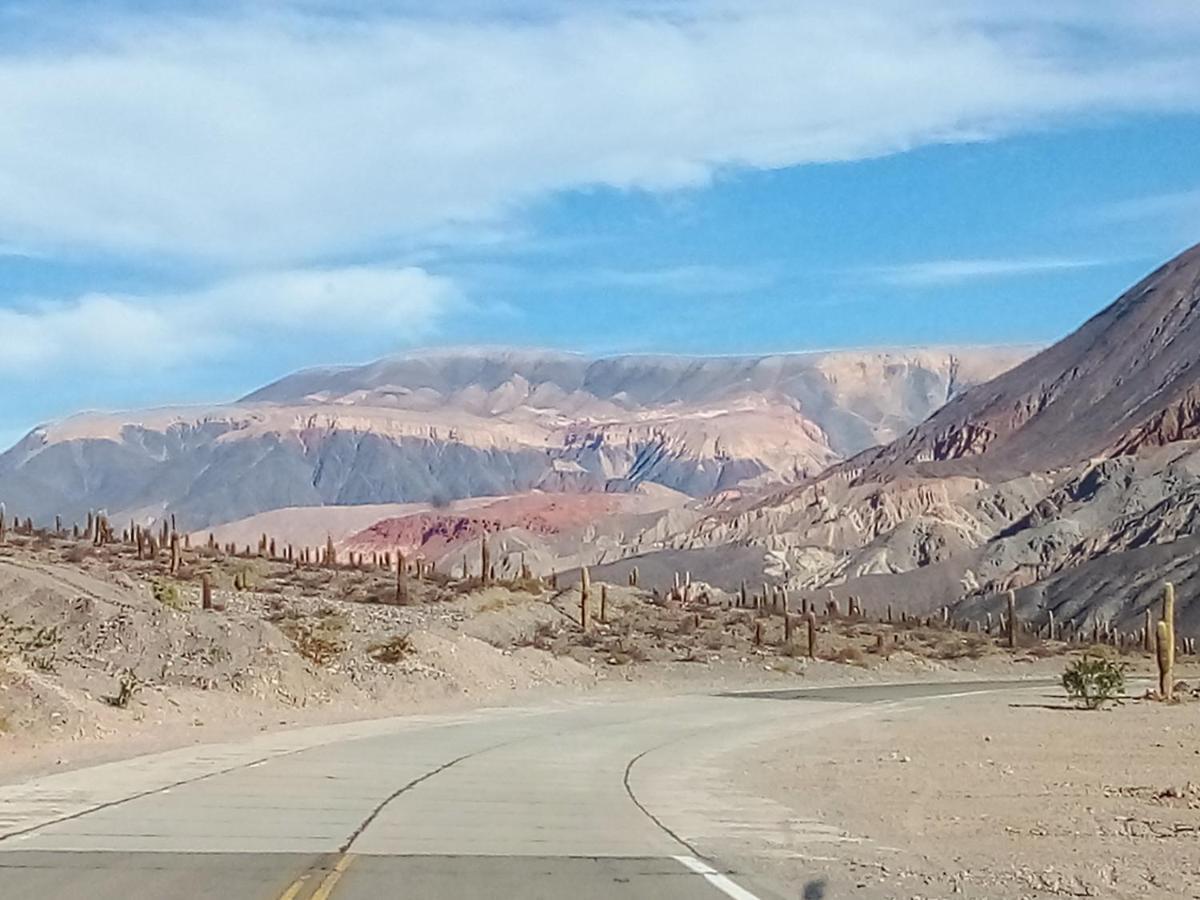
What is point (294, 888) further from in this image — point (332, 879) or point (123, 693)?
point (123, 693)

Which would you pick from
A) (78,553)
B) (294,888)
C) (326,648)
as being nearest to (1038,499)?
(78,553)

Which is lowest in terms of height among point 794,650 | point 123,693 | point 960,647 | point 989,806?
point 960,647

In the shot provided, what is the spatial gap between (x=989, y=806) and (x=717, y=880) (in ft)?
27.1

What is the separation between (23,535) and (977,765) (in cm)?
4381

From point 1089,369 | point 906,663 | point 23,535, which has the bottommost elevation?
point 906,663

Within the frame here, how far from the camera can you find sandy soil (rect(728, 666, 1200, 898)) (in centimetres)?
1408

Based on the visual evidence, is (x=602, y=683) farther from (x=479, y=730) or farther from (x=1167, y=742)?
(x=1167, y=742)

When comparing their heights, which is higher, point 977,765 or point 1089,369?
point 1089,369

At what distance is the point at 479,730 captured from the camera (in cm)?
3478

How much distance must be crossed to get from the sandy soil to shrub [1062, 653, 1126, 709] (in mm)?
6108

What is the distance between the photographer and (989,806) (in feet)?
68.6

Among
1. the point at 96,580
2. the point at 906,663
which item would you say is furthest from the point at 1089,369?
the point at 96,580

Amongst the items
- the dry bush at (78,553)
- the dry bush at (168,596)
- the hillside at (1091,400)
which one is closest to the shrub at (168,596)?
the dry bush at (168,596)

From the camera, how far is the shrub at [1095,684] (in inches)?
1832
